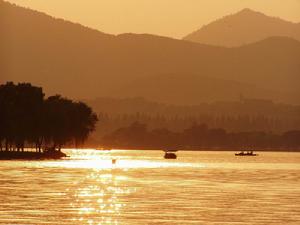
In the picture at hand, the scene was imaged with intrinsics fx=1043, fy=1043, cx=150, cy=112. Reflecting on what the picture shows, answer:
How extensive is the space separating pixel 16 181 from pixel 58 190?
18337 millimetres

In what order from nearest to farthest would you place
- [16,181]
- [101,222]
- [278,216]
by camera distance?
1. [101,222]
2. [278,216]
3. [16,181]

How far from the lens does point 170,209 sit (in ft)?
291

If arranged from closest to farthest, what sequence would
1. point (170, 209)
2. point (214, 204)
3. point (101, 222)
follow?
point (101, 222) → point (170, 209) → point (214, 204)

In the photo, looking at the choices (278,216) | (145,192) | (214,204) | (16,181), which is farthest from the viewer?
(16,181)

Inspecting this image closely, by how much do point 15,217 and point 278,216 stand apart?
Answer: 20.8 m

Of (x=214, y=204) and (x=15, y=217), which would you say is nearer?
(x=15, y=217)

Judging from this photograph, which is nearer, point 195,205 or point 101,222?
point 101,222

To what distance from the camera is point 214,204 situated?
94.3 meters

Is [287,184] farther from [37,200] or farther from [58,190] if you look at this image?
[37,200]

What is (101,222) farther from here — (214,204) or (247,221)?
(214,204)

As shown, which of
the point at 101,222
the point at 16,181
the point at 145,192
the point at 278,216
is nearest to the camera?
the point at 101,222

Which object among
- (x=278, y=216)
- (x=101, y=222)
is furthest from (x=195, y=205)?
(x=101, y=222)

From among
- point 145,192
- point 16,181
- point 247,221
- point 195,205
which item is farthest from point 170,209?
point 16,181

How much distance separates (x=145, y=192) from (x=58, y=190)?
9.48 m
